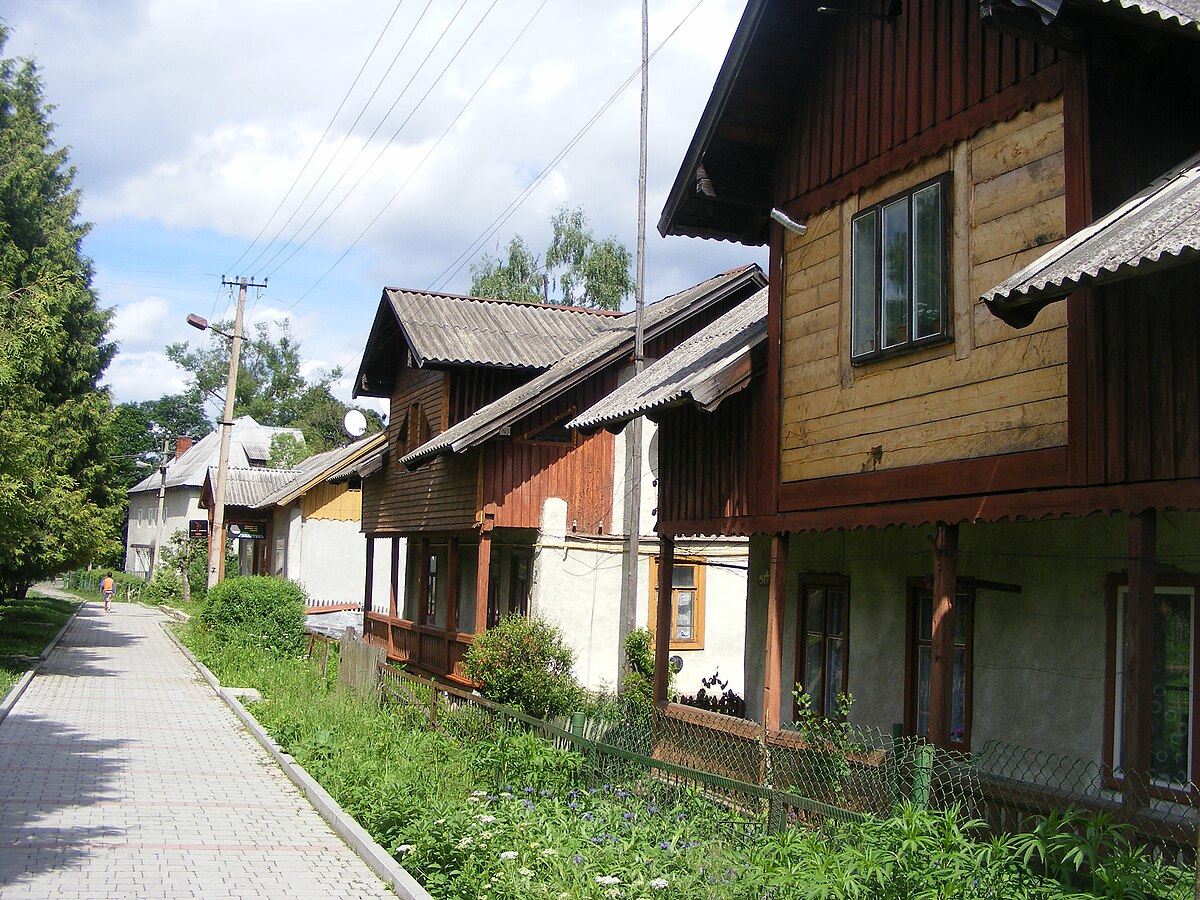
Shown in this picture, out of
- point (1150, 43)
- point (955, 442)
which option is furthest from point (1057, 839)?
point (1150, 43)

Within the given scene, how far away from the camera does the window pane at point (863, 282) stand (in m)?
9.53

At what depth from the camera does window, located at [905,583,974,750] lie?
Answer: 31.9 feet

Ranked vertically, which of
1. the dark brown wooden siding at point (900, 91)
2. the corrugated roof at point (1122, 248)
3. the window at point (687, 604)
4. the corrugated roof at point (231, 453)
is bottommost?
the window at point (687, 604)

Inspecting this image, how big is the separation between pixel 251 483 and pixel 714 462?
37141 mm

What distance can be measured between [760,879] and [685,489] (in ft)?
22.3

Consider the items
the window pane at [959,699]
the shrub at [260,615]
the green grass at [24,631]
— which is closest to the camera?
the window pane at [959,699]

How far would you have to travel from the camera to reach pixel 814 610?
1227cm

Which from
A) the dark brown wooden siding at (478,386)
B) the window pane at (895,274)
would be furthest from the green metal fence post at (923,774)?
the dark brown wooden siding at (478,386)

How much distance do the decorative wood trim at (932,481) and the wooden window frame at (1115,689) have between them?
0.94m

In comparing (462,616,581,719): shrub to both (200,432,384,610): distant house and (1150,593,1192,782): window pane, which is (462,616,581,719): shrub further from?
(200,432,384,610): distant house

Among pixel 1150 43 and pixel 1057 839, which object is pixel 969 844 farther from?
pixel 1150 43

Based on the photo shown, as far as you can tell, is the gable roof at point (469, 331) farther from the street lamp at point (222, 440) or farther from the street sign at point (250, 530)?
the street sign at point (250, 530)

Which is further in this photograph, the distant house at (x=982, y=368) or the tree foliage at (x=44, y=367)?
the tree foliage at (x=44, y=367)

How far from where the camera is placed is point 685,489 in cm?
1255
